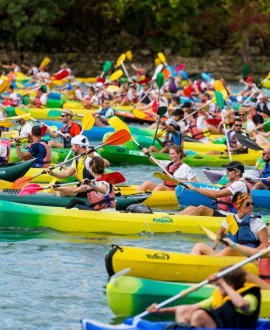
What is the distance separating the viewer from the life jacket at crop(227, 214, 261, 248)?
25.0ft

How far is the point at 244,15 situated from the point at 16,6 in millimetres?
11895

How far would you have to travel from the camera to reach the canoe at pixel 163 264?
24.1ft

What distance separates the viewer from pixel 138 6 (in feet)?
126

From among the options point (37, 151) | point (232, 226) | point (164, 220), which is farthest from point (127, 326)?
point (37, 151)

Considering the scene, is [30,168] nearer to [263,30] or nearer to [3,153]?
[3,153]

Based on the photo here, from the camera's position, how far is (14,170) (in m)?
12.1

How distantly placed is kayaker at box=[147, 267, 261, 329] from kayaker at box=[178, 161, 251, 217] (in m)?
3.25

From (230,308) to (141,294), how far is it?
110 cm

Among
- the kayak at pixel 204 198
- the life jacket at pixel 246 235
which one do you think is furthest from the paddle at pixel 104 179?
the life jacket at pixel 246 235

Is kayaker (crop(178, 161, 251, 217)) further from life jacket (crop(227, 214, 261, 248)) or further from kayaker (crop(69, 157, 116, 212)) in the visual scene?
life jacket (crop(227, 214, 261, 248))

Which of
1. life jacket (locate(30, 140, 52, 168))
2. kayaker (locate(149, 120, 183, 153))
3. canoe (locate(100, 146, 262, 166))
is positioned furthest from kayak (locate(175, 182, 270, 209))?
canoe (locate(100, 146, 262, 166))

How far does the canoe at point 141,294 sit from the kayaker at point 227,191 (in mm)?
2552

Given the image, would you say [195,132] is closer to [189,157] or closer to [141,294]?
[189,157]

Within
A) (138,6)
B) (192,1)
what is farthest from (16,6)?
(192,1)
